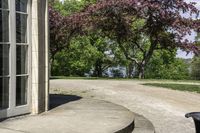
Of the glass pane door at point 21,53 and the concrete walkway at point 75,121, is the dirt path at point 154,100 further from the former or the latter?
the glass pane door at point 21,53

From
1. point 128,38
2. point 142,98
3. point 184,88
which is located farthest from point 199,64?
point 142,98

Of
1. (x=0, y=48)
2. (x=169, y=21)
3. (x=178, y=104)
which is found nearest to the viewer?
(x=0, y=48)

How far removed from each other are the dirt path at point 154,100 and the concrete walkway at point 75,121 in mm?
1312

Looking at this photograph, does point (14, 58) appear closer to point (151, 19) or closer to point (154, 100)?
point (154, 100)

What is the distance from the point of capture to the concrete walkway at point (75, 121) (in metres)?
7.86

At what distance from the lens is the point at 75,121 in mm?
8711

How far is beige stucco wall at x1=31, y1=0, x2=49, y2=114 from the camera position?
30.9 feet

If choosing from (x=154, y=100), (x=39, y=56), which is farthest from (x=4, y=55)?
(x=154, y=100)

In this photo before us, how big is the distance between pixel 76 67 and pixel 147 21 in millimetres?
15905

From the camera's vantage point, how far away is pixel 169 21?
25062 millimetres

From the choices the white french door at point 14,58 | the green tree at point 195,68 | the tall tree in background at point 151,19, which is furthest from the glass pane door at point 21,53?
the green tree at point 195,68

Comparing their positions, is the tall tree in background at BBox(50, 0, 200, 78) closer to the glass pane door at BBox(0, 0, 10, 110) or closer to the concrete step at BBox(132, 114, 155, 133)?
the concrete step at BBox(132, 114, 155, 133)

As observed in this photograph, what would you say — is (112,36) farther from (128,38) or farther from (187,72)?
(187,72)

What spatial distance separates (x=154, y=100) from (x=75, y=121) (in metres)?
6.30
